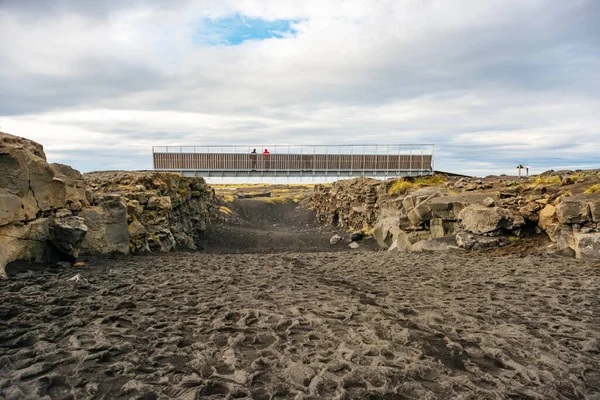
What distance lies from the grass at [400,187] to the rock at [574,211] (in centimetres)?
1854

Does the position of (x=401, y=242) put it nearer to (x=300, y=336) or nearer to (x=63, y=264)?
(x=300, y=336)

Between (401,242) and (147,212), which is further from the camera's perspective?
(401,242)

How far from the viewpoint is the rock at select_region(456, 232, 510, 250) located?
1864cm

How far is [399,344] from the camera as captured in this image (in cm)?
789

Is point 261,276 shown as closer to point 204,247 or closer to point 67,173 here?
point 67,173

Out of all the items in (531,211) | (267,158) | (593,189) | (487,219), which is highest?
A: (267,158)

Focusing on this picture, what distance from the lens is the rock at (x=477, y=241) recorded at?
18.6 m

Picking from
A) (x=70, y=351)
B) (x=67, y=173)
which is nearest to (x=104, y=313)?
(x=70, y=351)

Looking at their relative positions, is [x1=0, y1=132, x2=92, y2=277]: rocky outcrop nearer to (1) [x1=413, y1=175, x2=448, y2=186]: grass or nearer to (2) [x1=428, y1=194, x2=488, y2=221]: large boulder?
(2) [x1=428, y1=194, x2=488, y2=221]: large boulder

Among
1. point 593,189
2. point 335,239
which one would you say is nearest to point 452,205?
point 593,189

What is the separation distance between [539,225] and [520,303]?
32.4 ft

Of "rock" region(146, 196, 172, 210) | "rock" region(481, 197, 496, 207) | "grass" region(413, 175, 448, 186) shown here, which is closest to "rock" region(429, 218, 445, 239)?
"rock" region(481, 197, 496, 207)

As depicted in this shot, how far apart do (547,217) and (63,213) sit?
20618 mm

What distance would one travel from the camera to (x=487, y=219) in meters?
19.1
